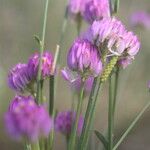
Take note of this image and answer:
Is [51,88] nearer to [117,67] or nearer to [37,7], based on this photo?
[117,67]

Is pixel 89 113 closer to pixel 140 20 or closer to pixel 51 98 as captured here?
pixel 51 98

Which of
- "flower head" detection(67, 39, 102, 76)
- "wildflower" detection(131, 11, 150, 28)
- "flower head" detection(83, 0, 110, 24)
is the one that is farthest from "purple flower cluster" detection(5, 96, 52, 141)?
"wildflower" detection(131, 11, 150, 28)

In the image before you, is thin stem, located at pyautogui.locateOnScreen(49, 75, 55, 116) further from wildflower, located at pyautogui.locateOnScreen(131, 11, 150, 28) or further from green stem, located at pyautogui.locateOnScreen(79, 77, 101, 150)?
wildflower, located at pyautogui.locateOnScreen(131, 11, 150, 28)

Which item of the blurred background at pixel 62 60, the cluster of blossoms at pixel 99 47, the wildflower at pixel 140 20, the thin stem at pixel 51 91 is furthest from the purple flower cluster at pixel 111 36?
the blurred background at pixel 62 60

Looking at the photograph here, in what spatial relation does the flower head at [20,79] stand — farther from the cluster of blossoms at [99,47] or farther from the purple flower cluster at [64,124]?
the purple flower cluster at [64,124]

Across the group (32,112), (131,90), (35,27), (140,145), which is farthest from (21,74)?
(35,27)
